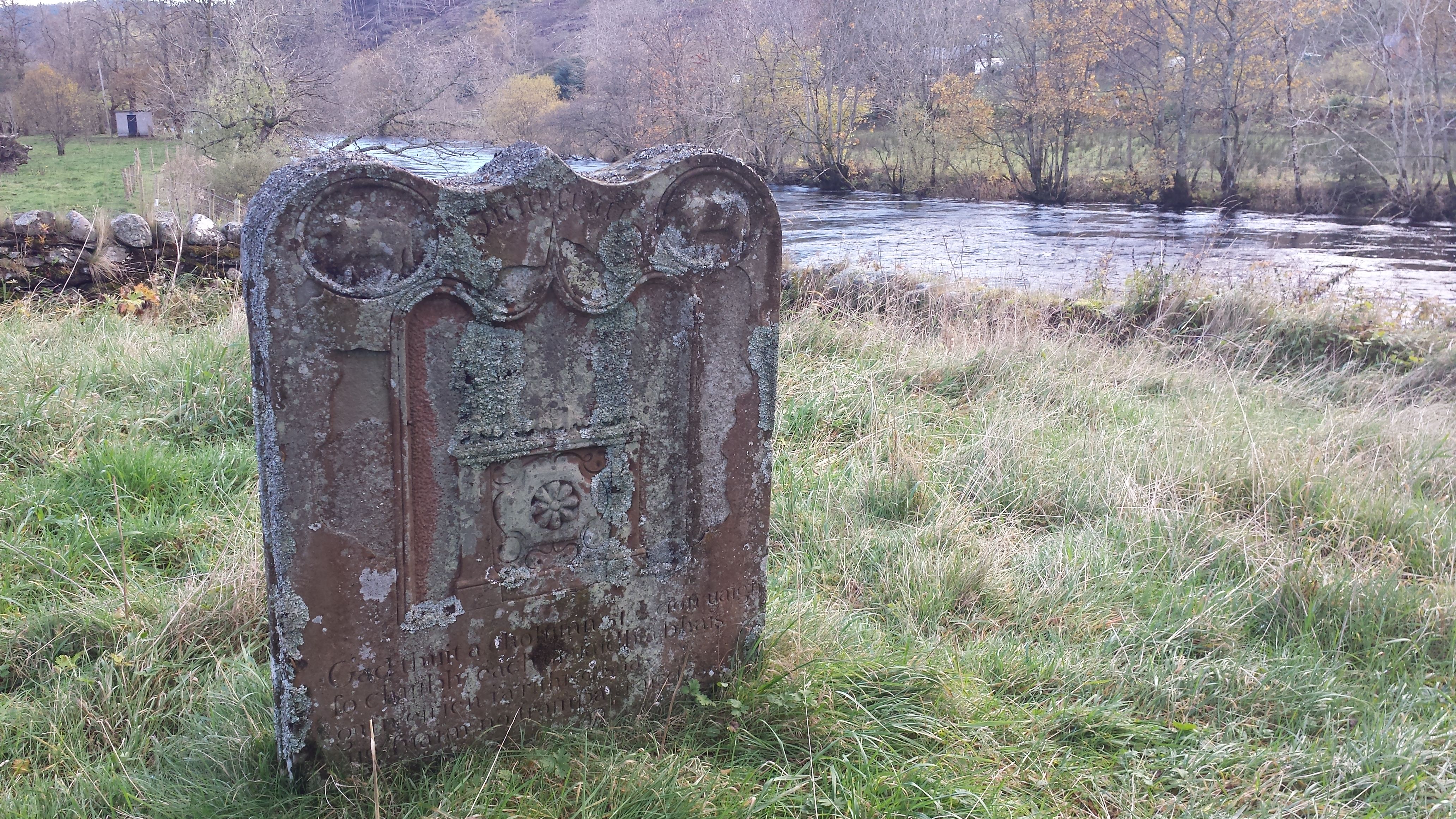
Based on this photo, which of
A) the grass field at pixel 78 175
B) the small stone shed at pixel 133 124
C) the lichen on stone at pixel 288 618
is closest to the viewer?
the lichen on stone at pixel 288 618

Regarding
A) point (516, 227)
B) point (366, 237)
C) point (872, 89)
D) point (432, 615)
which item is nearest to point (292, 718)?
point (432, 615)

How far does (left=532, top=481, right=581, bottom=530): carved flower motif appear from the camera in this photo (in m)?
1.96

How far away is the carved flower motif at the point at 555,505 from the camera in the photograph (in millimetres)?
1958

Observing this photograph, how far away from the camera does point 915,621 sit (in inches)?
105

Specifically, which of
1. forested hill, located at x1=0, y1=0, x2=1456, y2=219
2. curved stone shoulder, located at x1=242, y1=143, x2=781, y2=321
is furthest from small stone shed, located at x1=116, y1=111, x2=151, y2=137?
curved stone shoulder, located at x1=242, y1=143, x2=781, y2=321

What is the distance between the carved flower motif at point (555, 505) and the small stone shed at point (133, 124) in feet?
74.6

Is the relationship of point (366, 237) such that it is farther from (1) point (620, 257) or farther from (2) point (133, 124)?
(2) point (133, 124)

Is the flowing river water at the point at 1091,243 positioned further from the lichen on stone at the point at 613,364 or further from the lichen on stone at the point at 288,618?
the lichen on stone at the point at 288,618

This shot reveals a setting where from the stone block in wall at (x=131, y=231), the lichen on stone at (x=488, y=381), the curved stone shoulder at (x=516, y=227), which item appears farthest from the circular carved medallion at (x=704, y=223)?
the stone block in wall at (x=131, y=231)

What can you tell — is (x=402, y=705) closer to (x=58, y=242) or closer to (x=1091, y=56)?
(x=58, y=242)

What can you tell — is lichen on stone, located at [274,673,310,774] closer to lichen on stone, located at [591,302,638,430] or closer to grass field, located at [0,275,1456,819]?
grass field, located at [0,275,1456,819]

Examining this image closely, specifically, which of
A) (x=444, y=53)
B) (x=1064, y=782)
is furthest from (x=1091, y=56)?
(x=1064, y=782)

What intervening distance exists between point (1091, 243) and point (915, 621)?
45.5ft

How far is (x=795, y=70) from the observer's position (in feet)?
71.4
